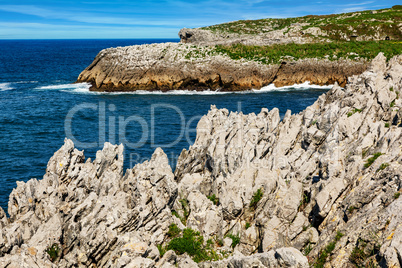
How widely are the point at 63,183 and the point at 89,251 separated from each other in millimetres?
9546

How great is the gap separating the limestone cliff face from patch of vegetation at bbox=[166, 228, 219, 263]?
66.3 metres

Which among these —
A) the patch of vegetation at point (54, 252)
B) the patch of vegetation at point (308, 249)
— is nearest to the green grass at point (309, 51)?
the patch of vegetation at point (308, 249)

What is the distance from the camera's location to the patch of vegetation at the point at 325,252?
15.8 m

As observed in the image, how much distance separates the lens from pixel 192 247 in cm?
1947

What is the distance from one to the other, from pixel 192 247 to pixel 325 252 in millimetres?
7067

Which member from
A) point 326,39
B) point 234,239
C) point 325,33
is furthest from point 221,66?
point 234,239

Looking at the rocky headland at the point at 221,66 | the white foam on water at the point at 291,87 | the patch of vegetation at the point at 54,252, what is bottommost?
the patch of vegetation at the point at 54,252

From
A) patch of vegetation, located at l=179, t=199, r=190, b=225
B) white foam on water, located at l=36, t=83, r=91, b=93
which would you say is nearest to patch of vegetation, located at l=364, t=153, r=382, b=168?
patch of vegetation, located at l=179, t=199, r=190, b=225

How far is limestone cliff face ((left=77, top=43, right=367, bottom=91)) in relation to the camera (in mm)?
85188

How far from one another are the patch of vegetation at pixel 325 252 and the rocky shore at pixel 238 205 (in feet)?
0.15

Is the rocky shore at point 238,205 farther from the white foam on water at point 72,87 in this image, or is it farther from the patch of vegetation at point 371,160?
the white foam on water at point 72,87

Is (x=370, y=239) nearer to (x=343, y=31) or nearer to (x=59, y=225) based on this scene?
(x=59, y=225)

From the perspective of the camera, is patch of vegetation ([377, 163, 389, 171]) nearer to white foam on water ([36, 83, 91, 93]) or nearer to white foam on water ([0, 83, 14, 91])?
white foam on water ([36, 83, 91, 93])

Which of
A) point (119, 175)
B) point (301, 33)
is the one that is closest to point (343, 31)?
point (301, 33)
